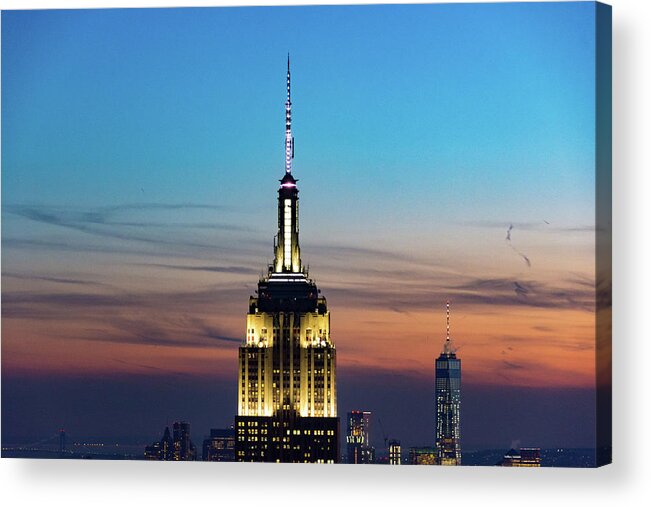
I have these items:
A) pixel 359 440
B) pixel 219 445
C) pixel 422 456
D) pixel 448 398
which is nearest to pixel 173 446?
pixel 219 445

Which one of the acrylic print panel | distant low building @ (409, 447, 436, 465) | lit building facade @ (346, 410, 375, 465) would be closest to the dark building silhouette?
the acrylic print panel

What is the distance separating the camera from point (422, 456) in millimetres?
16250

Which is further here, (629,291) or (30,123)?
(30,123)

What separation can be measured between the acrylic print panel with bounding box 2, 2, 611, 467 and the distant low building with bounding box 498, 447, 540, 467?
0.51 ft

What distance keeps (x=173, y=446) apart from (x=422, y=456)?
207 centimetres

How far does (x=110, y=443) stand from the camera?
54.5 feet

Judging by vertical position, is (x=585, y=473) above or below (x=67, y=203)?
below

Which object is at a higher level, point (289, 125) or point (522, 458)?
point (289, 125)

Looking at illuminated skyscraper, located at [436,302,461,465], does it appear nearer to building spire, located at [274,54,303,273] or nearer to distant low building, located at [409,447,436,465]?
distant low building, located at [409,447,436,465]

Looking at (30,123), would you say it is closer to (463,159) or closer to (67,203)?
(67,203)

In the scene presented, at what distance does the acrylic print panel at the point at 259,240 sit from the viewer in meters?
16.3

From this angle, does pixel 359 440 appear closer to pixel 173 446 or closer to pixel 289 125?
pixel 173 446

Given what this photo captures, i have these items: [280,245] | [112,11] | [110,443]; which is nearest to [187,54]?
[112,11]

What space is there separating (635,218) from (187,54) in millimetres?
3966
